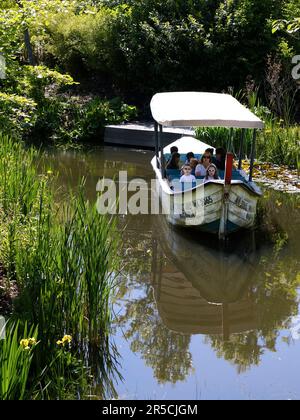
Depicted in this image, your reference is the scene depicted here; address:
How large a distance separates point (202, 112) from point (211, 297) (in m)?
3.74

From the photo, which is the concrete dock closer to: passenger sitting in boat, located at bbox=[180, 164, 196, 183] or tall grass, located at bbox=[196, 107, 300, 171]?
tall grass, located at bbox=[196, 107, 300, 171]

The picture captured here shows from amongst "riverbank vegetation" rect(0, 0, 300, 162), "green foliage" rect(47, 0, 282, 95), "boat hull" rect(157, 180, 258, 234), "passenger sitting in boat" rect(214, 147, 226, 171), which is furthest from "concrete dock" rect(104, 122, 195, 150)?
"boat hull" rect(157, 180, 258, 234)

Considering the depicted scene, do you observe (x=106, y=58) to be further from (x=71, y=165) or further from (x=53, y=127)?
(x=71, y=165)

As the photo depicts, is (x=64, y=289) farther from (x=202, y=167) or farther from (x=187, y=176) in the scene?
(x=202, y=167)

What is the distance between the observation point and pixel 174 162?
1224cm

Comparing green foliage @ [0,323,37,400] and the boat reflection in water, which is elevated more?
green foliage @ [0,323,37,400]

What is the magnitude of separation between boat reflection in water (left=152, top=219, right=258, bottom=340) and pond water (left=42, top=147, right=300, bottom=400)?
0.04 feet

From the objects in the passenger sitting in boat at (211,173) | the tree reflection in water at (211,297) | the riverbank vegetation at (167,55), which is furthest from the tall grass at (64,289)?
the riverbank vegetation at (167,55)

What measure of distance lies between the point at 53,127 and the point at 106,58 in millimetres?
3323

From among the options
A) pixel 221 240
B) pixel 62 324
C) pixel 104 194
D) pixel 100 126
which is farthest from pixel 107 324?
pixel 100 126

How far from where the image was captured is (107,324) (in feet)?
21.5

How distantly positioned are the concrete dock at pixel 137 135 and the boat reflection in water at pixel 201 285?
7043 millimetres

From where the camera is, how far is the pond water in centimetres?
615

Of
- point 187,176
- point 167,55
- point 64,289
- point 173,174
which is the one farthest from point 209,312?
point 167,55
